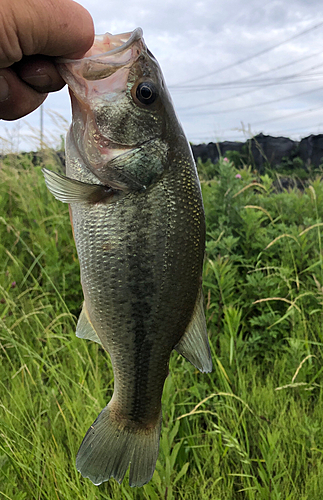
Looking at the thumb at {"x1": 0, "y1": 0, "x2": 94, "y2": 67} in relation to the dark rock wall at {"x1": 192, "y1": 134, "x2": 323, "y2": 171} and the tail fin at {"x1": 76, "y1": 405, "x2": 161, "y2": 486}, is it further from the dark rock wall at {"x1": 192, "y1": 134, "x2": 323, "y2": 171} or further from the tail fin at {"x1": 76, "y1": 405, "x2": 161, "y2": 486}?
the dark rock wall at {"x1": 192, "y1": 134, "x2": 323, "y2": 171}

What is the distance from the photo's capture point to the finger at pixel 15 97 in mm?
1473

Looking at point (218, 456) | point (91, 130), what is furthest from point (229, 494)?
point (91, 130)

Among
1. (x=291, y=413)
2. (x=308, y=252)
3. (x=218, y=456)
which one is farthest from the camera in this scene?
(x=308, y=252)

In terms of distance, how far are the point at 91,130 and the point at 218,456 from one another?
68.9 inches

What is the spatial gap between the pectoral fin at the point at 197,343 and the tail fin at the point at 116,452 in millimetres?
287


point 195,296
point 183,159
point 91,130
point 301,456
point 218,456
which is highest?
point 91,130

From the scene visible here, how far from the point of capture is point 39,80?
4.75 feet

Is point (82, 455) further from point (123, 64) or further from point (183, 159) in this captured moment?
point (123, 64)

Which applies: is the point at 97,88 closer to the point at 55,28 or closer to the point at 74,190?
the point at 55,28

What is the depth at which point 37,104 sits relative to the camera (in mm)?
1617

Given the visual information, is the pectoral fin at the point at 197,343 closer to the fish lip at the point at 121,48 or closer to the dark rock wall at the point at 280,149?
the fish lip at the point at 121,48

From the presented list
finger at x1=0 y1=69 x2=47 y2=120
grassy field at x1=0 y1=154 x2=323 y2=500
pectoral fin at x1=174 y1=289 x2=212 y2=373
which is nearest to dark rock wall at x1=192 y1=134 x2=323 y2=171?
grassy field at x1=0 y1=154 x2=323 y2=500

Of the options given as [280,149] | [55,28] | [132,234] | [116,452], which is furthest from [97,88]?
[280,149]

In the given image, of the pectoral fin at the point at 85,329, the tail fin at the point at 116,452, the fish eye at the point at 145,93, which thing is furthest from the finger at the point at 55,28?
the tail fin at the point at 116,452
